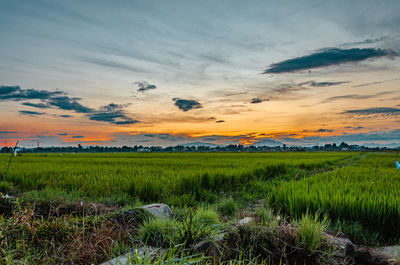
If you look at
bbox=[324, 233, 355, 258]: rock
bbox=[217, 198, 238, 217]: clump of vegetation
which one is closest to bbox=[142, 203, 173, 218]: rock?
bbox=[217, 198, 238, 217]: clump of vegetation

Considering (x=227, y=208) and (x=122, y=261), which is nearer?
(x=122, y=261)

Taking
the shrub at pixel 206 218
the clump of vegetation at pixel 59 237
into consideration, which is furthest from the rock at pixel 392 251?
the clump of vegetation at pixel 59 237

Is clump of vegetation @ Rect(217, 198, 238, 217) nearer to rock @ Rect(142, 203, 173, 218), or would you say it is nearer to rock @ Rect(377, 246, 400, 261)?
rock @ Rect(142, 203, 173, 218)

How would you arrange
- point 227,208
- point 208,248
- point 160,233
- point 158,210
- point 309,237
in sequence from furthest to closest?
point 227,208, point 158,210, point 160,233, point 309,237, point 208,248

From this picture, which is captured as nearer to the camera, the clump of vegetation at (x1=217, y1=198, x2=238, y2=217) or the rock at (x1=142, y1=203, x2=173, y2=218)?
the rock at (x1=142, y1=203, x2=173, y2=218)

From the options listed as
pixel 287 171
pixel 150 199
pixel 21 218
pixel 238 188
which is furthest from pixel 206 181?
pixel 287 171

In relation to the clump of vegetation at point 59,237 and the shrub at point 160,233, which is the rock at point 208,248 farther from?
the clump of vegetation at point 59,237

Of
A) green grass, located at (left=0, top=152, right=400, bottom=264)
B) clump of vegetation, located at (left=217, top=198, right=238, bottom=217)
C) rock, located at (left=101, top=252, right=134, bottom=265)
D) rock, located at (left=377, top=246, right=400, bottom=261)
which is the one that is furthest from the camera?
clump of vegetation, located at (left=217, top=198, right=238, bottom=217)

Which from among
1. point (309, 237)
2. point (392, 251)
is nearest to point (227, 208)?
point (309, 237)

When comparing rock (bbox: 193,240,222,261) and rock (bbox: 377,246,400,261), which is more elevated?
rock (bbox: 193,240,222,261)

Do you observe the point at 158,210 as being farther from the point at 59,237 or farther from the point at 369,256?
the point at 369,256

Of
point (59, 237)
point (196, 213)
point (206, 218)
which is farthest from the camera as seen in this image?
point (196, 213)

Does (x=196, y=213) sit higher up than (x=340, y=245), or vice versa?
(x=196, y=213)

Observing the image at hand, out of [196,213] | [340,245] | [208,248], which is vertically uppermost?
[196,213]
